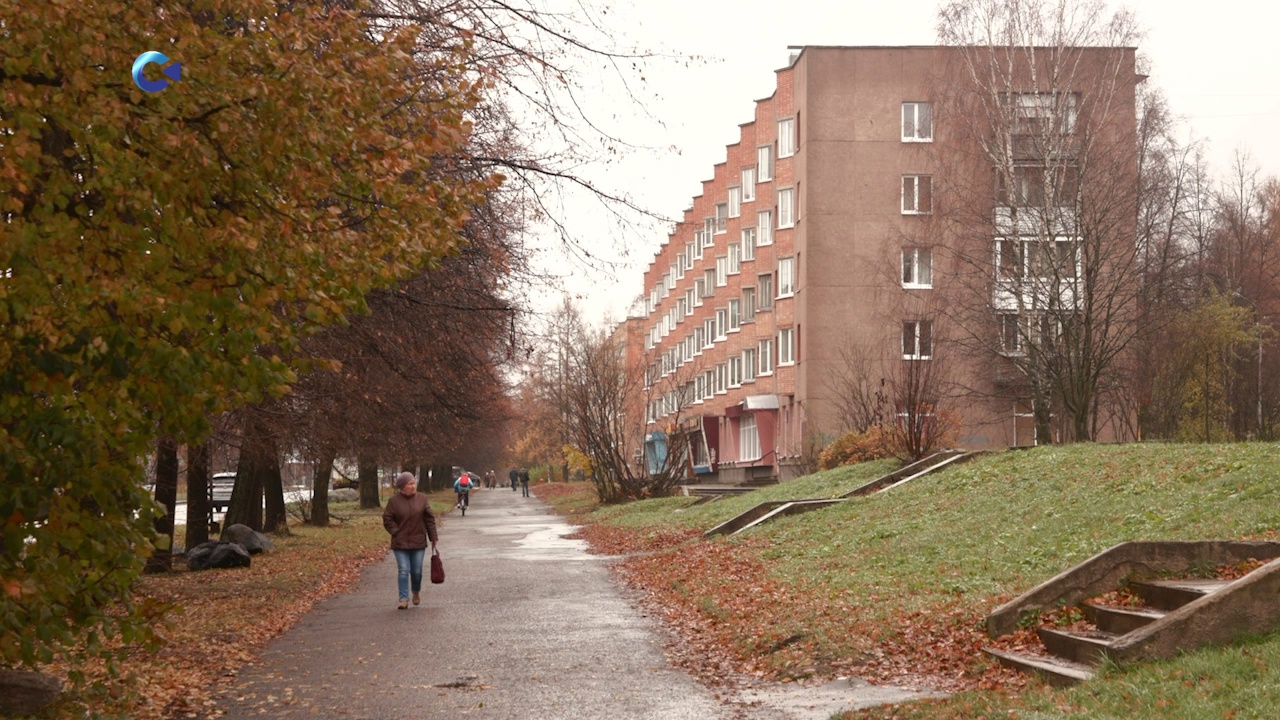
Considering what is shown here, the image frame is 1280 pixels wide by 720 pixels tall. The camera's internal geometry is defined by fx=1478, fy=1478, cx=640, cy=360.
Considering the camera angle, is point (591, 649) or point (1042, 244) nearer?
point (591, 649)

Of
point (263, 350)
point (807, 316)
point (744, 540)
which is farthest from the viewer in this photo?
point (807, 316)

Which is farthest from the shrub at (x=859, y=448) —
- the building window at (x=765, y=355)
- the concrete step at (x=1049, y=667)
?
the concrete step at (x=1049, y=667)

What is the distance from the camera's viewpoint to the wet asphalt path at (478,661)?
10.3 m

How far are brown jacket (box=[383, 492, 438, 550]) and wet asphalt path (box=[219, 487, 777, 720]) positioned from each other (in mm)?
805

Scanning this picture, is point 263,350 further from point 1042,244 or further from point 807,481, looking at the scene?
point 1042,244

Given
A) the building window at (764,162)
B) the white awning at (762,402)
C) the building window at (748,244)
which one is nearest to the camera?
the white awning at (762,402)

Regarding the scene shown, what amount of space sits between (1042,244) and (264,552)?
19.9 m

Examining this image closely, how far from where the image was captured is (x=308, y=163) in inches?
324

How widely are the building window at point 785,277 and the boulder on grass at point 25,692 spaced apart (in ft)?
154

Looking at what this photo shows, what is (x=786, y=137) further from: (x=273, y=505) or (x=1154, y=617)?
(x=1154, y=617)

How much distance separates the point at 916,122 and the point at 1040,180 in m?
14.5

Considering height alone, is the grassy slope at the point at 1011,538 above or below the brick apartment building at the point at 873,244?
below

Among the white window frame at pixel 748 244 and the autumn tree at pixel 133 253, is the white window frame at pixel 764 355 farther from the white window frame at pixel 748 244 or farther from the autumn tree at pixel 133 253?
the autumn tree at pixel 133 253

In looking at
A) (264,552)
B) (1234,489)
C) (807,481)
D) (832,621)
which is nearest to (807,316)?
(807,481)
